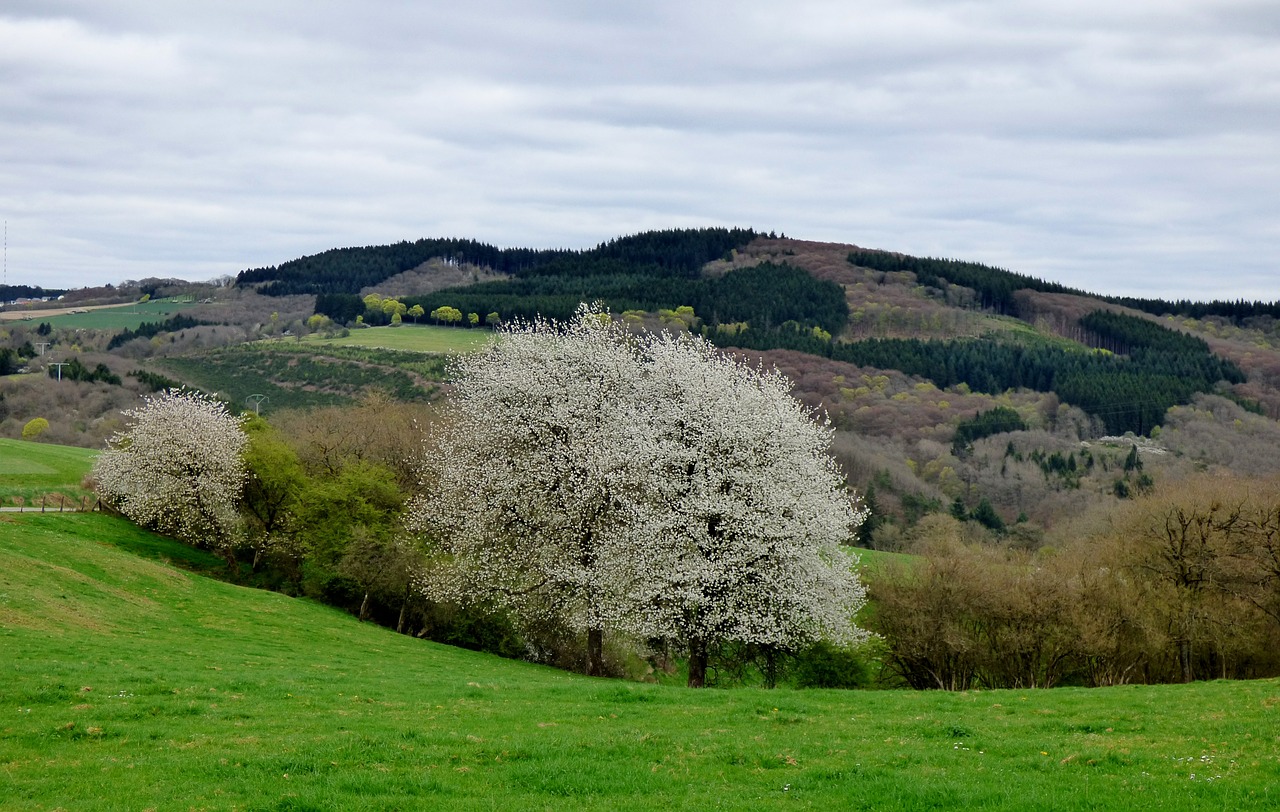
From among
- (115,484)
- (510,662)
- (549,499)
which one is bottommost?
(510,662)

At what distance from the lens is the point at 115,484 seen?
56.9m

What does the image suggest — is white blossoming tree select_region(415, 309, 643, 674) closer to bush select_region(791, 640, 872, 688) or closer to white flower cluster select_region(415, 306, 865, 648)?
white flower cluster select_region(415, 306, 865, 648)

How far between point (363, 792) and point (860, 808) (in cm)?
669

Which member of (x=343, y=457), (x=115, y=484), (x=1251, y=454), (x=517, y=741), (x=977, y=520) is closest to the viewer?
(x=517, y=741)

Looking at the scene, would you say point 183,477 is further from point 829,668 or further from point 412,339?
point 412,339

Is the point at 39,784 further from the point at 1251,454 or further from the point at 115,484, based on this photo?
the point at 1251,454

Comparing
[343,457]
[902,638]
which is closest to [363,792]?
[902,638]

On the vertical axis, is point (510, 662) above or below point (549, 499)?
below

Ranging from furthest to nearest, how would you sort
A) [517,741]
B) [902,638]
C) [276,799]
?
1. [902,638]
2. [517,741]
3. [276,799]

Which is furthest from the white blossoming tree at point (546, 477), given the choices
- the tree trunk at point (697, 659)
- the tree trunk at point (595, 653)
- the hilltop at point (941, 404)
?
the hilltop at point (941, 404)

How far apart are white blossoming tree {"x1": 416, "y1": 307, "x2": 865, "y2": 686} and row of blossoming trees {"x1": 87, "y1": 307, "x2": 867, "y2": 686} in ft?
0.25

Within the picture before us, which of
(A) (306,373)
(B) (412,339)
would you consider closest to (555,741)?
(A) (306,373)

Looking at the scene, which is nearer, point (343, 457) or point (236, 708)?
point (236, 708)

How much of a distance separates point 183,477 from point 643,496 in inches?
1206
